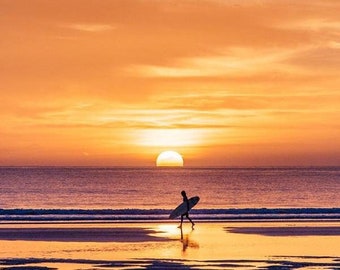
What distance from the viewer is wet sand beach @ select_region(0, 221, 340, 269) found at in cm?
2541

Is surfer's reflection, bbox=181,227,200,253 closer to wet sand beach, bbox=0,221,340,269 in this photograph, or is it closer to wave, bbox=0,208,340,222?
wet sand beach, bbox=0,221,340,269

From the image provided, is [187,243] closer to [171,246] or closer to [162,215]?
[171,246]

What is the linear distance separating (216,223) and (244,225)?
6.19ft

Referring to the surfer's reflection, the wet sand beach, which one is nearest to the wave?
the wet sand beach

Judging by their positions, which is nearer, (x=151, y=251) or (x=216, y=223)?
(x=151, y=251)

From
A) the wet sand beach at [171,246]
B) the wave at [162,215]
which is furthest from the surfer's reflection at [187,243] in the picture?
the wave at [162,215]

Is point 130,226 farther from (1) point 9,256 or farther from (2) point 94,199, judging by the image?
(2) point 94,199

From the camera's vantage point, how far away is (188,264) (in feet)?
81.9

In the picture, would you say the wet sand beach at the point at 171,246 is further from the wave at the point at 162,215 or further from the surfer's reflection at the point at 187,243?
the wave at the point at 162,215

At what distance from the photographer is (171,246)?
3020cm

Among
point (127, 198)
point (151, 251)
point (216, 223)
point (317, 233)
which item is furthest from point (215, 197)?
point (151, 251)

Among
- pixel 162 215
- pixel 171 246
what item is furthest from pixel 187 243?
pixel 162 215

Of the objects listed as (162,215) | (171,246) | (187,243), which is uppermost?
(162,215)

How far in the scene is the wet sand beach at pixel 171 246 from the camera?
83.4ft
